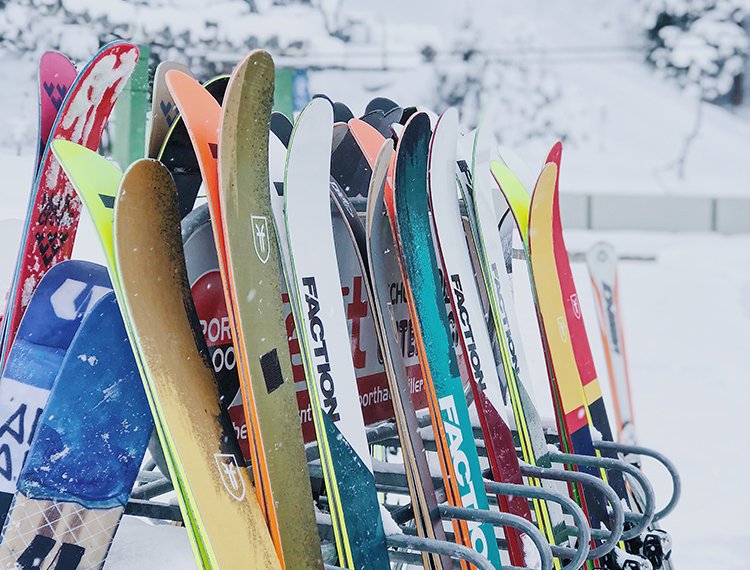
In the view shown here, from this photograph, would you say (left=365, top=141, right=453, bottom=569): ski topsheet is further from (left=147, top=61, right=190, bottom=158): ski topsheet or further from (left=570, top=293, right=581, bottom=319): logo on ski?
(left=570, top=293, right=581, bottom=319): logo on ski

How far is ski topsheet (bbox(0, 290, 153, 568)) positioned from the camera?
1150 millimetres

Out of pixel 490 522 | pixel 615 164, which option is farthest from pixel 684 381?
pixel 615 164

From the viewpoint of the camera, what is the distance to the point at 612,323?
309 centimetres

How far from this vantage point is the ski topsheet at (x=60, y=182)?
1352mm

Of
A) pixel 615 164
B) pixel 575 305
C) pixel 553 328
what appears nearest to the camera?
pixel 553 328

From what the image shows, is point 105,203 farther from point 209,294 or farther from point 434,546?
point 434,546

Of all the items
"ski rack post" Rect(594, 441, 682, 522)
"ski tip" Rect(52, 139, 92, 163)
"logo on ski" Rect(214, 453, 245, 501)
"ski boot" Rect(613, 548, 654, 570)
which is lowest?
"ski boot" Rect(613, 548, 654, 570)

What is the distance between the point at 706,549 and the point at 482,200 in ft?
6.30

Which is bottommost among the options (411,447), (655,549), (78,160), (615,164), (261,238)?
(615,164)

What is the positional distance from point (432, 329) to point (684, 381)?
14.7 feet

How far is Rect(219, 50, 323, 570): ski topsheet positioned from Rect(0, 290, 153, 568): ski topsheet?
0.62 feet

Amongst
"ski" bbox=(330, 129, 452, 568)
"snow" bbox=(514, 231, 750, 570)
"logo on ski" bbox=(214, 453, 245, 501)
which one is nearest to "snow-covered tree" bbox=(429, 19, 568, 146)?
"snow" bbox=(514, 231, 750, 570)

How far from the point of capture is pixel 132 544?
1415mm

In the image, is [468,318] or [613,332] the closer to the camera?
[468,318]
